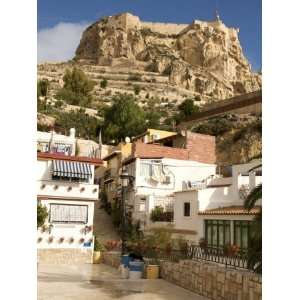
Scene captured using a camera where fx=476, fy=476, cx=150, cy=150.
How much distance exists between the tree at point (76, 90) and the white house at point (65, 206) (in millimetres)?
22039

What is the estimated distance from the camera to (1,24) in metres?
2.84

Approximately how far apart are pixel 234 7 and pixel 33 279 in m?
3.49

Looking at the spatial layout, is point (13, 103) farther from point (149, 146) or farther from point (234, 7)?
point (149, 146)

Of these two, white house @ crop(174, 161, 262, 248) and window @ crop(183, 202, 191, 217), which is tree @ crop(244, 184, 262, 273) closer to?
white house @ crop(174, 161, 262, 248)

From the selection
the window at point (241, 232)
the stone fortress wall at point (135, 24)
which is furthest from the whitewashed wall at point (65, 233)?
the stone fortress wall at point (135, 24)

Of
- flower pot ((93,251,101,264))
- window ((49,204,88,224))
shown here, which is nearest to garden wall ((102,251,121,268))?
flower pot ((93,251,101,264))

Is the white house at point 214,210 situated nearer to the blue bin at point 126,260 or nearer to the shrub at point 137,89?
the blue bin at point 126,260

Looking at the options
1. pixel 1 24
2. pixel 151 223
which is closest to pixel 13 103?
pixel 1 24

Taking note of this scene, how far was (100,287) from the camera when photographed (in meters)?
7.32

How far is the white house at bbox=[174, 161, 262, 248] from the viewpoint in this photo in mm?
9273

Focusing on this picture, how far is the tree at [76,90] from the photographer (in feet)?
110

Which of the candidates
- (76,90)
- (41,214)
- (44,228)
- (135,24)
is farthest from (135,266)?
(135,24)

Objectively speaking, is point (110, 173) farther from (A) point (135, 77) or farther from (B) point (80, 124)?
(A) point (135, 77)

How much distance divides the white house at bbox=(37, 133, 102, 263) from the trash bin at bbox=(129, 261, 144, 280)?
3.35 m
